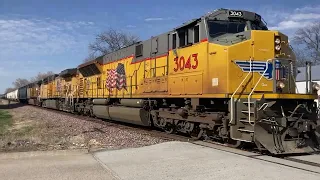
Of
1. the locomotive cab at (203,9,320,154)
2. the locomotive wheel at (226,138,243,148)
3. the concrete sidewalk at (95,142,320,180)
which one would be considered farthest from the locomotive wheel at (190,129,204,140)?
the concrete sidewalk at (95,142,320,180)

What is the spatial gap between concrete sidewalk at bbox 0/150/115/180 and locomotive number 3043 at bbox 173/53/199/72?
4.29 m

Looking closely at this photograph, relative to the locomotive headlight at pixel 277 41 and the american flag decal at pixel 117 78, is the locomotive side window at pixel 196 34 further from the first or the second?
the american flag decal at pixel 117 78

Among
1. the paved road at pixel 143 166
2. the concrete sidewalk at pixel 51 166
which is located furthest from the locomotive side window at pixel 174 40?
the concrete sidewalk at pixel 51 166

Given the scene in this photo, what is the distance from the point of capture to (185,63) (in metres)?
11.2

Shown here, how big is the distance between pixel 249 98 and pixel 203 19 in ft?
9.72

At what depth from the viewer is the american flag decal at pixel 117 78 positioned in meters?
16.9

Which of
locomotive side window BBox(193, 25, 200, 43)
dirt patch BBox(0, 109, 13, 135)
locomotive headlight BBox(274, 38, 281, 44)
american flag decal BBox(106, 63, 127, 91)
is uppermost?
locomotive side window BBox(193, 25, 200, 43)

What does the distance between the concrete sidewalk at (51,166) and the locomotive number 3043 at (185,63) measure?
429cm

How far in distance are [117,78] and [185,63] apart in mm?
7175

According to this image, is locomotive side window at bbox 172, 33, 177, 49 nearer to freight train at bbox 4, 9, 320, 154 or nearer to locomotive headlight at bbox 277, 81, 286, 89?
freight train at bbox 4, 9, 320, 154

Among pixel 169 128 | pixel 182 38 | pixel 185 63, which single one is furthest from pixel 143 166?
pixel 169 128

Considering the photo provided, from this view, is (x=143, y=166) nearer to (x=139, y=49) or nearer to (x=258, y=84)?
(x=258, y=84)

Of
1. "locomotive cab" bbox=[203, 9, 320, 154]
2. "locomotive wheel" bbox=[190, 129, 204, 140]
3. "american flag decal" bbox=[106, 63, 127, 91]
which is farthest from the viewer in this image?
"american flag decal" bbox=[106, 63, 127, 91]

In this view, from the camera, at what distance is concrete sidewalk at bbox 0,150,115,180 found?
620cm
